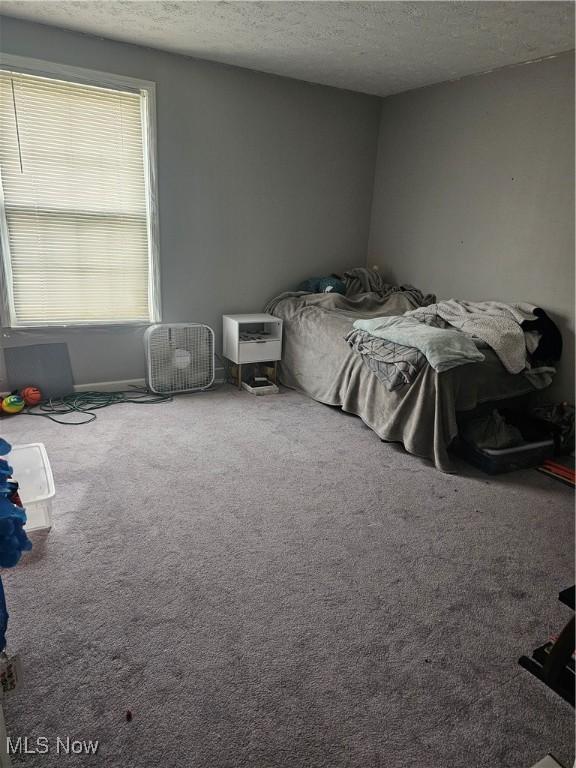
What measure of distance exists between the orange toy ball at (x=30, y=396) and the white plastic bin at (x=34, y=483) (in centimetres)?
101

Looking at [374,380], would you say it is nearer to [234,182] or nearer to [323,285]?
[323,285]

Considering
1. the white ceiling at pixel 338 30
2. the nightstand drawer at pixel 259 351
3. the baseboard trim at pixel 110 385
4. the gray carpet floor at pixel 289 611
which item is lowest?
the gray carpet floor at pixel 289 611

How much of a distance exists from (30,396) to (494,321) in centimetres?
304

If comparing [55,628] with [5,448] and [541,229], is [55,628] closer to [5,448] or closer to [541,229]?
[5,448]

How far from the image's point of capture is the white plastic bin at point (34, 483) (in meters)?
1.93

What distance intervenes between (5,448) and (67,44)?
3.05 meters

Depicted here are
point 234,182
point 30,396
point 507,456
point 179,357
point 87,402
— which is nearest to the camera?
point 507,456

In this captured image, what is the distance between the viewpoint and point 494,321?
9.68 ft

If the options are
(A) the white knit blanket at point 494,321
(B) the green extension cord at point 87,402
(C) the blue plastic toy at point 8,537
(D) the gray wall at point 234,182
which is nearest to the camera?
(C) the blue plastic toy at point 8,537

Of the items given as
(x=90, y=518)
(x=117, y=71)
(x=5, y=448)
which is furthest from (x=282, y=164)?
A: (x=5, y=448)

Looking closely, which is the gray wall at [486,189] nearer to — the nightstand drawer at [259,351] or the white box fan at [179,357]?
the nightstand drawer at [259,351]

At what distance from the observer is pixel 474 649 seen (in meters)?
1.51

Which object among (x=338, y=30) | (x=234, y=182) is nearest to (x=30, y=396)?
(x=234, y=182)

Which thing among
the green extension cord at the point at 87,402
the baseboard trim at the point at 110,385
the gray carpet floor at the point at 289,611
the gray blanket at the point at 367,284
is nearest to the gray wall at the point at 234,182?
the baseboard trim at the point at 110,385
